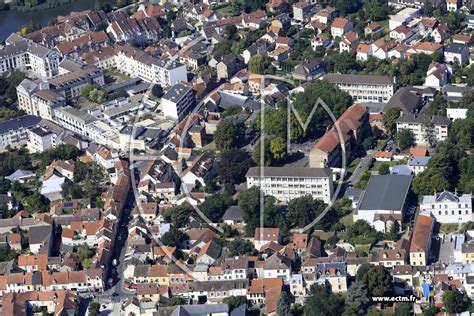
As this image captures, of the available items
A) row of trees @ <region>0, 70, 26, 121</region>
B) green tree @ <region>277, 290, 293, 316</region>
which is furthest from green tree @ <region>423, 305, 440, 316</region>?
row of trees @ <region>0, 70, 26, 121</region>

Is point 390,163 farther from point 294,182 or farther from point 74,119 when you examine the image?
point 74,119

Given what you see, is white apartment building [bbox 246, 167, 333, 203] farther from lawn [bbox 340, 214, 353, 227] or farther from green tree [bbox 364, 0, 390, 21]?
green tree [bbox 364, 0, 390, 21]

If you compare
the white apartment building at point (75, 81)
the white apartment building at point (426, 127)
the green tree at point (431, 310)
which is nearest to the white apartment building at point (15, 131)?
the white apartment building at point (75, 81)

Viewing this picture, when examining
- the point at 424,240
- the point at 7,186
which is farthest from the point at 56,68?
the point at 424,240

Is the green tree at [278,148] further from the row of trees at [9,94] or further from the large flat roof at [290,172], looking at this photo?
the row of trees at [9,94]

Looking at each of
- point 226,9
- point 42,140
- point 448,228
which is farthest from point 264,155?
point 226,9

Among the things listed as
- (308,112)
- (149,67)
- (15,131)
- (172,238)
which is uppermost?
(149,67)
